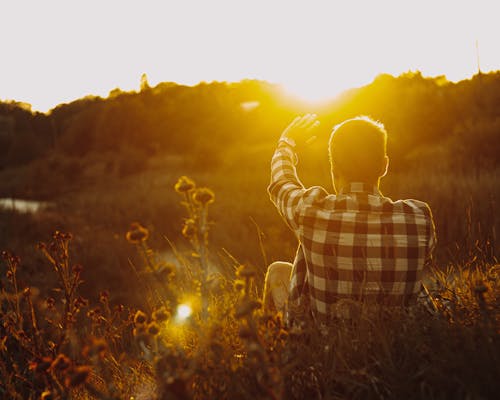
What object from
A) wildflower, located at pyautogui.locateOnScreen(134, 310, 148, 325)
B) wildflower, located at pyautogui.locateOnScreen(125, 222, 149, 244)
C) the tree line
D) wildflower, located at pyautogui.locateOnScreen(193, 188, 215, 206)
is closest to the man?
wildflower, located at pyautogui.locateOnScreen(134, 310, 148, 325)

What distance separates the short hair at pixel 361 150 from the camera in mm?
2186

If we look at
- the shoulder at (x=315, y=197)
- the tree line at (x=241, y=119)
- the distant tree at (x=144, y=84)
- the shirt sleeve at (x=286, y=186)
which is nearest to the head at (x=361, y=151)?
the shoulder at (x=315, y=197)

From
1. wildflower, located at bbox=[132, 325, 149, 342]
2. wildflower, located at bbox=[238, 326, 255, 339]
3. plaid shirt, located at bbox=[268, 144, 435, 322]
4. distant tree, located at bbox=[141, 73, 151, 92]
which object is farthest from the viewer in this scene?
distant tree, located at bbox=[141, 73, 151, 92]

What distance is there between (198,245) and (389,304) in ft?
3.86

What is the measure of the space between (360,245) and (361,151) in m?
0.45

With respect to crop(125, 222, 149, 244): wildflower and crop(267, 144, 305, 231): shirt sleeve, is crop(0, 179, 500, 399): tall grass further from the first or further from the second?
crop(267, 144, 305, 231): shirt sleeve

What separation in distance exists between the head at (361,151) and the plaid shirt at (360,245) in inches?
2.2

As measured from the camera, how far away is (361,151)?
2.20m

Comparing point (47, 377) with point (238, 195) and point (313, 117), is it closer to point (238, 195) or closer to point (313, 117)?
point (313, 117)

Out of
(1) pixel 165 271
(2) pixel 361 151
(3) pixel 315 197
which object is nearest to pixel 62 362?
(1) pixel 165 271

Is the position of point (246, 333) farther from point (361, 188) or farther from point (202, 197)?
point (361, 188)

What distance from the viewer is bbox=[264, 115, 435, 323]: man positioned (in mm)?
2070

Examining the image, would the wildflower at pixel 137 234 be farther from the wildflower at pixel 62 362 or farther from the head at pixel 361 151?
the head at pixel 361 151

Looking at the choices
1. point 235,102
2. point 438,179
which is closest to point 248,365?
point 438,179
